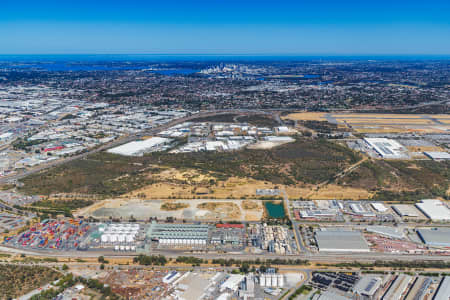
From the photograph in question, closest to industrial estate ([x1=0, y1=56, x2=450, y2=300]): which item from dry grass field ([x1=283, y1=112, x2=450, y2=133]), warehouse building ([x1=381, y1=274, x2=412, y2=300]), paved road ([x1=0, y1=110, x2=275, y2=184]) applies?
warehouse building ([x1=381, y1=274, x2=412, y2=300])

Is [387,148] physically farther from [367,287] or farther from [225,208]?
[367,287]

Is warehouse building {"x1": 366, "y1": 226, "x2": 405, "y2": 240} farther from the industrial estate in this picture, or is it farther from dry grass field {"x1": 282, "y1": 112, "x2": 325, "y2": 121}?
dry grass field {"x1": 282, "y1": 112, "x2": 325, "y2": 121}

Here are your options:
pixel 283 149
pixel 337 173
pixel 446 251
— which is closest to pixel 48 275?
pixel 446 251

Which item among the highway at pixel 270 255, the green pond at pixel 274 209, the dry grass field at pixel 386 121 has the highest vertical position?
the dry grass field at pixel 386 121

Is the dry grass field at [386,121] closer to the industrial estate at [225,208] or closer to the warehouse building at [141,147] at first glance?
the industrial estate at [225,208]

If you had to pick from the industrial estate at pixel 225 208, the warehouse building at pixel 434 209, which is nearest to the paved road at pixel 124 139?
the industrial estate at pixel 225 208

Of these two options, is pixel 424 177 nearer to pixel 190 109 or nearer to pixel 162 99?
pixel 190 109
